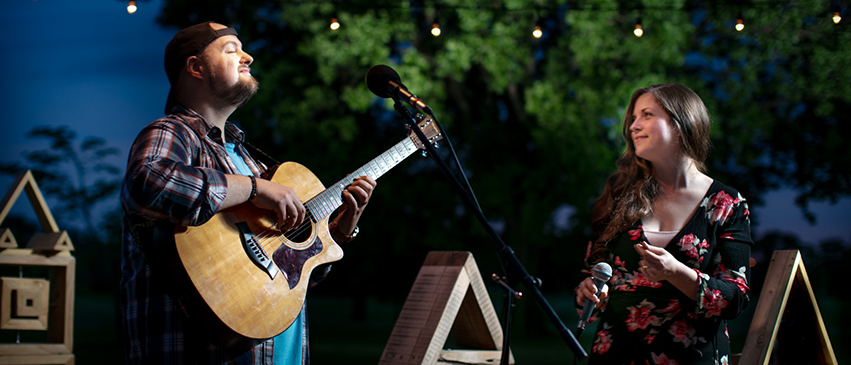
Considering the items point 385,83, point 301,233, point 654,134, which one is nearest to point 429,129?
point 385,83

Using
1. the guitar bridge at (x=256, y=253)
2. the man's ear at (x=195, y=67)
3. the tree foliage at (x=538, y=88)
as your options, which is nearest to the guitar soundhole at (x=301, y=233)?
the guitar bridge at (x=256, y=253)

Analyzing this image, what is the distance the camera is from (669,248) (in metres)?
2.16

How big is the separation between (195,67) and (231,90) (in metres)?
0.14

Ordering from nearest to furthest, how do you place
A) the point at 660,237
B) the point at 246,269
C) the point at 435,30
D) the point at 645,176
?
the point at 246,269, the point at 660,237, the point at 645,176, the point at 435,30

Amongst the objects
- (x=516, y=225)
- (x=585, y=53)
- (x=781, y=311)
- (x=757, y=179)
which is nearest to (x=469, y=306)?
(x=781, y=311)

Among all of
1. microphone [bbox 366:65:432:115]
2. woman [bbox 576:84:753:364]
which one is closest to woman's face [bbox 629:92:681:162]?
woman [bbox 576:84:753:364]

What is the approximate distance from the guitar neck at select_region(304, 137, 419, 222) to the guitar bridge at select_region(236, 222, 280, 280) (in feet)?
0.97

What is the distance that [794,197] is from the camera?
11500mm

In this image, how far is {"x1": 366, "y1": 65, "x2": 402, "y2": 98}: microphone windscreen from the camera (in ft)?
6.79

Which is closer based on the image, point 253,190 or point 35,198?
point 253,190

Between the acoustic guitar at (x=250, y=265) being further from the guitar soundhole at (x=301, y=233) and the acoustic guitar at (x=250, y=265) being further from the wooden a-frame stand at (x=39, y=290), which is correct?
the wooden a-frame stand at (x=39, y=290)

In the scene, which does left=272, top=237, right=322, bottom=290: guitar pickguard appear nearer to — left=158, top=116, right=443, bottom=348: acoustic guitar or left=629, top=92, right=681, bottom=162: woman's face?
left=158, top=116, right=443, bottom=348: acoustic guitar

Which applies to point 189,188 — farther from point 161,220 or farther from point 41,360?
point 41,360

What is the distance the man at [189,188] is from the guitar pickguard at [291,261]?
85 millimetres
